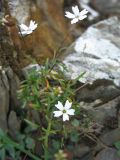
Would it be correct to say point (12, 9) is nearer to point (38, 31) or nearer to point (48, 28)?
point (38, 31)

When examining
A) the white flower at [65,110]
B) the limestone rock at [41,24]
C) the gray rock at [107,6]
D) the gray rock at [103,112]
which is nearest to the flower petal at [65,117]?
the white flower at [65,110]

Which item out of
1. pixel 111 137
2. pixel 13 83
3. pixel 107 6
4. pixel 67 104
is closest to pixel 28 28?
pixel 13 83

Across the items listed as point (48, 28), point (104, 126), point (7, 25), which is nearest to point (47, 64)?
point (7, 25)

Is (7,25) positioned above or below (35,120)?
above

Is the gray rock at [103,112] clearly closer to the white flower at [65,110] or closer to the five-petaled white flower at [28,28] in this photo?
the white flower at [65,110]

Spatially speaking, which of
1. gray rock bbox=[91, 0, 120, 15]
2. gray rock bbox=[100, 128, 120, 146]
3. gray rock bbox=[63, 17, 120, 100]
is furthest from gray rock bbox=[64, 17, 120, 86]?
gray rock bbox=[91, 0, 120, 15]

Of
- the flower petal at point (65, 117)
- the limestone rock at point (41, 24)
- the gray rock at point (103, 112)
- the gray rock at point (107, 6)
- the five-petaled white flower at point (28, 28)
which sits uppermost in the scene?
the gray rock at point (107, 6)
